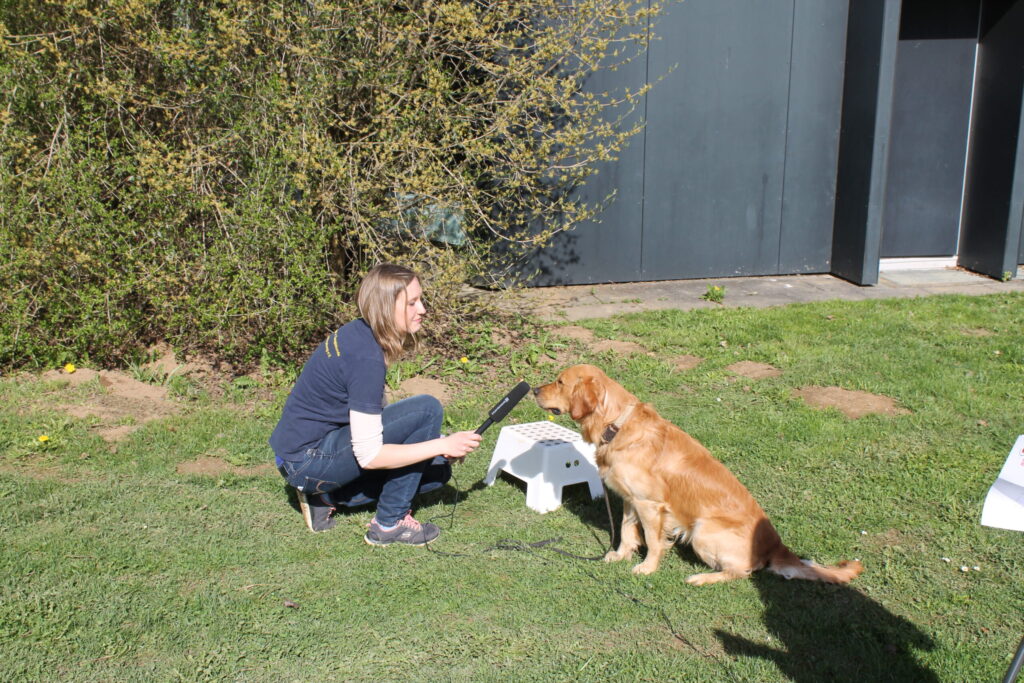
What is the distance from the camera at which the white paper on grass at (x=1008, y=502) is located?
2436 millimetres

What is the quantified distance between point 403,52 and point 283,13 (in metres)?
0.93

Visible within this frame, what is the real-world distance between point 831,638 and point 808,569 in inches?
14.6

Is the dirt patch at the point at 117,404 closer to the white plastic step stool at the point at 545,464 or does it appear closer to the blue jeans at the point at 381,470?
the blue jeans at the point at 381,470

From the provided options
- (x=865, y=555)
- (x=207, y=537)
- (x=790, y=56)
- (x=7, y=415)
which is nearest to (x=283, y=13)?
(x=7, y=415)

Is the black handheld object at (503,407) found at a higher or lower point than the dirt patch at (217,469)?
higher

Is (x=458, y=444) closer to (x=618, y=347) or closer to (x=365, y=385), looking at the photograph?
(x=365, y=385)

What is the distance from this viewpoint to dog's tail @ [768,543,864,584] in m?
3.94

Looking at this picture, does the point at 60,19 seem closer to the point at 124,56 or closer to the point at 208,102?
the point at 124,56

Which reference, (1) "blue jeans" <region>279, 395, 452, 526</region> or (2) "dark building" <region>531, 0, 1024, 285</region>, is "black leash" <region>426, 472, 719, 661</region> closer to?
(1) "blue jeans" <region>279, 395, 452, 526</region>

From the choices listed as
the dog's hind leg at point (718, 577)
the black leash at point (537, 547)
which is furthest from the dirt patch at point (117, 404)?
the dog's hind leg at point (718, 577)

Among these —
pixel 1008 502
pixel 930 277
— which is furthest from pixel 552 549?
pixel 930 277

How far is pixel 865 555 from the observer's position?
169 inches

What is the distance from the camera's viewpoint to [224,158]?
659 centimetres

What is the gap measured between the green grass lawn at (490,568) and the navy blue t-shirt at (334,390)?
576mm
